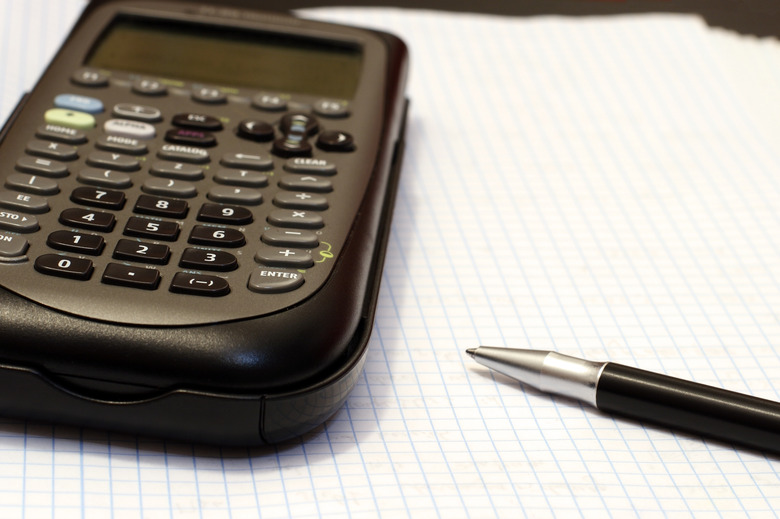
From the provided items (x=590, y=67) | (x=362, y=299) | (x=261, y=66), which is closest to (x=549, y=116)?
(x=590, y=67)

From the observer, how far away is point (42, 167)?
1.50ft

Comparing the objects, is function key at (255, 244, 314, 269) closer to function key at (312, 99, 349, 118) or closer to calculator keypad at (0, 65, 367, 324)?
calculator keypad at (0, 65, 367, 324)

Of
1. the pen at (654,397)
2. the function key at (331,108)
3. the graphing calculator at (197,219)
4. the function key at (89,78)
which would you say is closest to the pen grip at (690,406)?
the pen at (654,397)

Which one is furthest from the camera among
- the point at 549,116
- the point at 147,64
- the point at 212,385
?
the point at 549,116

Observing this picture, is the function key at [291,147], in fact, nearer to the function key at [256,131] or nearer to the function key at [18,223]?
the function key at [256,131]

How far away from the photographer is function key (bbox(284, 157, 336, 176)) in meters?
0.49

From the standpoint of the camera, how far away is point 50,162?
0.46m

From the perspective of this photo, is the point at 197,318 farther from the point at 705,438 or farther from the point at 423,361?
the point at 705,438

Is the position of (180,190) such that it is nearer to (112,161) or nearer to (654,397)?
(112,161)

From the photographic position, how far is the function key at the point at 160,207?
1.45ft

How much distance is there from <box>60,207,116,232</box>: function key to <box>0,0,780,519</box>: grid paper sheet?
94 mm

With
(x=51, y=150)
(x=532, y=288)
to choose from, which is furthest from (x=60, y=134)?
(x=532, y=288)

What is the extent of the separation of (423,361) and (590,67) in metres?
0.42

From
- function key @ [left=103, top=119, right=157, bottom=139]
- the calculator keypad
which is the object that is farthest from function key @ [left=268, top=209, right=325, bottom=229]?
function key @ [left=103, top=119, right=157, bottom=139]
